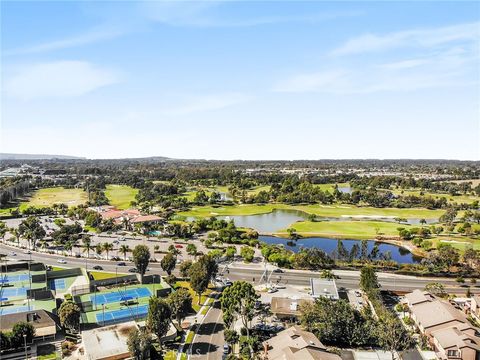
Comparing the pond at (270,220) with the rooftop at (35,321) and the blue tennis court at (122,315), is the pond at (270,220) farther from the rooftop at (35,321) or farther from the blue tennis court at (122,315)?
the rooftop at (35,321)

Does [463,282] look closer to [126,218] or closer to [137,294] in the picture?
[137,294]

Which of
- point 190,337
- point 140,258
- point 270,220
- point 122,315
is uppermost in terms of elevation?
point 140,258

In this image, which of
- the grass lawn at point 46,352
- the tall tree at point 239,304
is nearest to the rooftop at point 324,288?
the tall tree at point 239,304

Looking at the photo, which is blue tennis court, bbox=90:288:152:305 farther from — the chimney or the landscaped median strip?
the chimney

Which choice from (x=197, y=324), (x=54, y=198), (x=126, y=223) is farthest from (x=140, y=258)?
(x=54, y=198)

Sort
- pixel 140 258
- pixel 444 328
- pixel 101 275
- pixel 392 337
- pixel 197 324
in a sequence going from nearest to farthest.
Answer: pixel 392 337
pixel 444 328
pixel 197 324
pixel 140 258
pixel 101 275

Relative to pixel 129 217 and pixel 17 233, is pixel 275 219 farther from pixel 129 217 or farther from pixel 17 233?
pixel 17 233
